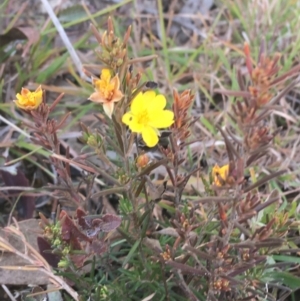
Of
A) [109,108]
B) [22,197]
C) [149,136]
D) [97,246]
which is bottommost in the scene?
[22,197]

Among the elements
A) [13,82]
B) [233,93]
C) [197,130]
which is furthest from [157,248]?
[13,82]

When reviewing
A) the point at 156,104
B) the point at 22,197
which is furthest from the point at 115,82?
the point at 22,197

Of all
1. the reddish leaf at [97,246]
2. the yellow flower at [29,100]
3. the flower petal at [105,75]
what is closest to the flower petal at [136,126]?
the flower petal at [105,75]

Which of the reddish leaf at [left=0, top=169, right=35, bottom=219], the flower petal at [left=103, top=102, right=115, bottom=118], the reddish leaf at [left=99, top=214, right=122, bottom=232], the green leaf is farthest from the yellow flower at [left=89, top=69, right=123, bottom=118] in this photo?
the reddish leaf at [left=0, top=169, right=35, bottom=219]

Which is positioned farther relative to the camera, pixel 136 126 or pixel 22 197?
pixel 22 197

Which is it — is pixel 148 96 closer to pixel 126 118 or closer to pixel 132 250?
pixel 126 118

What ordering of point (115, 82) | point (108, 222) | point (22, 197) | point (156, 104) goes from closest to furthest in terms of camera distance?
point (115, 82) → point (156, 104) → point (108, 222) → point (22, 197)

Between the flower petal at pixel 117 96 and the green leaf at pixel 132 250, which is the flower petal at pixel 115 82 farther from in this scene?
the green leaf at pixel 132 250
